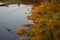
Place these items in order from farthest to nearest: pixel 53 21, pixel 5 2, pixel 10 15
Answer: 1. pixel 5 2
2. pixel 10 15
3. pixel 53 21

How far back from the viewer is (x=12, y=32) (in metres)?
4.33

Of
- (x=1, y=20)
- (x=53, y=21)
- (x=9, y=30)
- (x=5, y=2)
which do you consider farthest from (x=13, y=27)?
(x=5, y=2)

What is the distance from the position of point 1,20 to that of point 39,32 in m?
1.96

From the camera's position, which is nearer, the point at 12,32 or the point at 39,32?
the point at 39,32

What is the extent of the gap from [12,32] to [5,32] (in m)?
0.19

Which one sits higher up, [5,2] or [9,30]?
[5,2]

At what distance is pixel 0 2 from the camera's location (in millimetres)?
7621

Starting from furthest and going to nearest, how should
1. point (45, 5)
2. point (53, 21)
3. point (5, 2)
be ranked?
1. point (5, 2)
2. point (45, 5)
3. point (53, 21)

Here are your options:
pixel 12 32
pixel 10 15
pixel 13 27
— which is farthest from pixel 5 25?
pixel 10 15

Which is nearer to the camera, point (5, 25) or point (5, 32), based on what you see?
point (5, 32)

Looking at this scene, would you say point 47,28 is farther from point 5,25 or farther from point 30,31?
point 5,25

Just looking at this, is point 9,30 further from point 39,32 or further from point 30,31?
point 39,32

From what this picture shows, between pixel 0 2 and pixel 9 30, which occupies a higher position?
pixel 0 2

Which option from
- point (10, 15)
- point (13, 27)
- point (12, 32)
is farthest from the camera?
point (10, 15)
